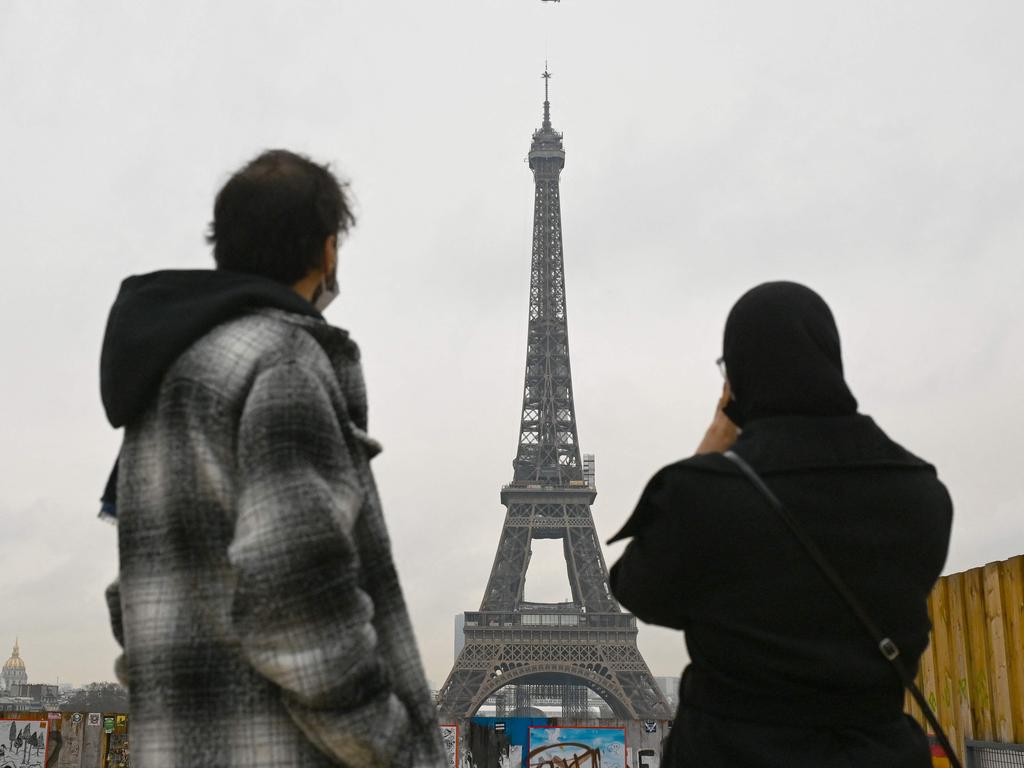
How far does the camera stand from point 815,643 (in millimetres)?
2445

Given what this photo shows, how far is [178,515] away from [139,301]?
48 centimetres

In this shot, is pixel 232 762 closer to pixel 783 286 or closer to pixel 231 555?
pixel 231 555

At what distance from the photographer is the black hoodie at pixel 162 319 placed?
2.28m

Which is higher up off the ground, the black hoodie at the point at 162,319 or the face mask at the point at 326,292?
the face mask at the point at 326,292

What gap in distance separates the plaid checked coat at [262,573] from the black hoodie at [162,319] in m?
0.03

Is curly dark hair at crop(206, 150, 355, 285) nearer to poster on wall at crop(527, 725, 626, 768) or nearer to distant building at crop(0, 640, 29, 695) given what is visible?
poster on wall at crop(527, 725, 626, 768)

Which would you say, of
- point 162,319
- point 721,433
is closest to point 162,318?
point 162,319

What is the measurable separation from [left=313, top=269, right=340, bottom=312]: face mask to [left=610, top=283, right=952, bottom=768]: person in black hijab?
846 mm

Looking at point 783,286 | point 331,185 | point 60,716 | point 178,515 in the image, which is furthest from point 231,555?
point 60,716

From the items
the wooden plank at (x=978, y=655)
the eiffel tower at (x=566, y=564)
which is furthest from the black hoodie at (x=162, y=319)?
the eiffel tower at (x=566, y=564)

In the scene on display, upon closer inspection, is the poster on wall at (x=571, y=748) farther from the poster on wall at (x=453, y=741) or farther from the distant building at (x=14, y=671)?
the distant building at (x=14, y=671)

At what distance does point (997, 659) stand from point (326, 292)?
184 inches

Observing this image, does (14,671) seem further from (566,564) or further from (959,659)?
(959,659)

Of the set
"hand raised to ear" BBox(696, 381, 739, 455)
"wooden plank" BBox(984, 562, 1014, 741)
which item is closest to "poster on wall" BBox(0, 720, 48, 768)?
"wooden plank" BBox(984, 562, 1014, 741)
